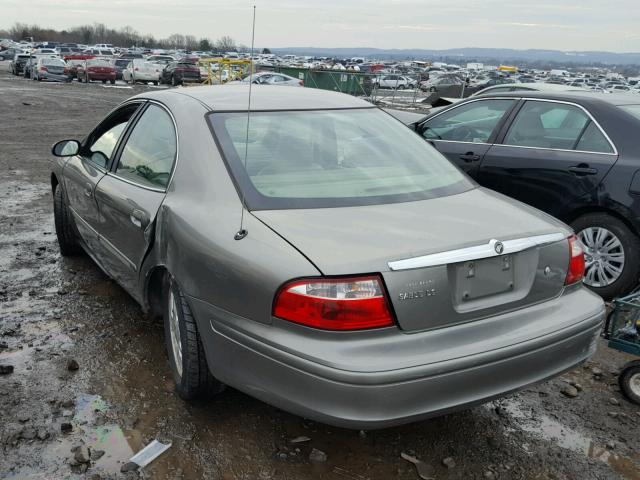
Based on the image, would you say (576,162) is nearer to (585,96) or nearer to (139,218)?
(585,96)

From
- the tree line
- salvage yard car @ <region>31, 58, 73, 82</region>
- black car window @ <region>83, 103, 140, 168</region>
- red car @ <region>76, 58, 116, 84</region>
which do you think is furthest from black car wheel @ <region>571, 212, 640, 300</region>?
the tree line

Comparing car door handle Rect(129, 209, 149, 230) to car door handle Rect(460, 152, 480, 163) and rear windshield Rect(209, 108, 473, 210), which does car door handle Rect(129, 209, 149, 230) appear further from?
car door handle Rect(460, 152, 480, 163)

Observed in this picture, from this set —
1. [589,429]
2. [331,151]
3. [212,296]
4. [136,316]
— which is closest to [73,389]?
[136,316]

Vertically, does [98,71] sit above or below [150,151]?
below

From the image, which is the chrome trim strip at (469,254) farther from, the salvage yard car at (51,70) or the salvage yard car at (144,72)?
the salvage yard car at (51,70)

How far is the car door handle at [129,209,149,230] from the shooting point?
128 inches

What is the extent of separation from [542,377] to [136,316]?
279 centimetres

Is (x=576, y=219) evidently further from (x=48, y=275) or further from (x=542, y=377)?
(x=48, y=275)

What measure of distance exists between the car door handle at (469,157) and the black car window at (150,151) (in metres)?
3.08

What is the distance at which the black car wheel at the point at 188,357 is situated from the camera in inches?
114

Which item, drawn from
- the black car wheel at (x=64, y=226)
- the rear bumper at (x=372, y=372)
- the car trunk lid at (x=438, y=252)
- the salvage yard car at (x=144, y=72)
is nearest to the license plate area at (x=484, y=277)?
the car trunk lid at (x=438, y=252)

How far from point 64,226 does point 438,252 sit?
12.9 ft

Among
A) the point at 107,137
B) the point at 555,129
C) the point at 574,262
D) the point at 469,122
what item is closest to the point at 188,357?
the point at 574,262

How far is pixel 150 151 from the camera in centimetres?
362
